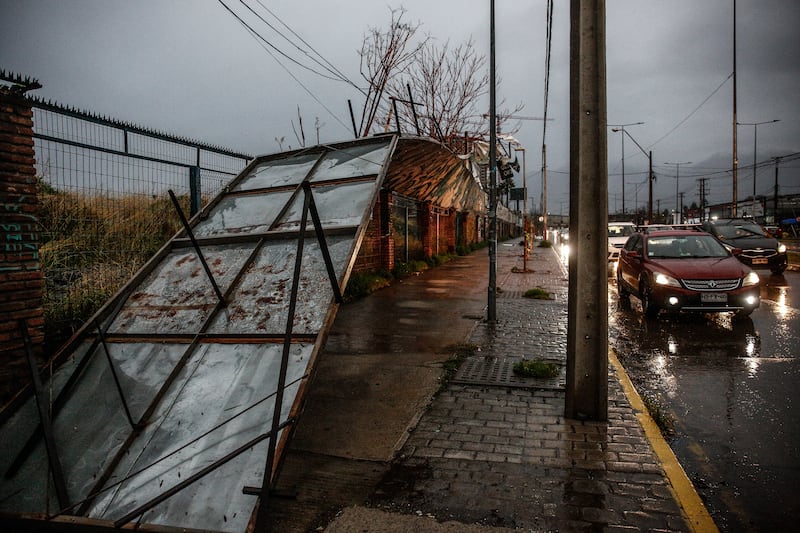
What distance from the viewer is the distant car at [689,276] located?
26.5ft

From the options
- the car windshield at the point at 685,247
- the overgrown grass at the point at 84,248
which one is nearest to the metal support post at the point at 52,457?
the overgrown grass at the point at 84,248

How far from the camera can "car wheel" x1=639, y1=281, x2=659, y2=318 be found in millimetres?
8819

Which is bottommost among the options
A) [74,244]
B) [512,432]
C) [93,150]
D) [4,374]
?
[512,432]

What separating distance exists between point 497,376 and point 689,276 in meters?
4.71

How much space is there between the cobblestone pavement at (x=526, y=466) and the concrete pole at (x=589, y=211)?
1.35ft

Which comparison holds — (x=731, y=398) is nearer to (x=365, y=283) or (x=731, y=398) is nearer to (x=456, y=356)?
(x=456, y=356)

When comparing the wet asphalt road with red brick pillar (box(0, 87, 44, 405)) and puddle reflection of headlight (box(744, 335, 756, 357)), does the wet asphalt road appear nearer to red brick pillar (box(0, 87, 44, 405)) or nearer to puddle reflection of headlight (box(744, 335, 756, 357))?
puddle reflection of headlight (box(744, 335, 756, 357))

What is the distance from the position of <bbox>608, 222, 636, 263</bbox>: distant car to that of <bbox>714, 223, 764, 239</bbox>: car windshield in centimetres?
289

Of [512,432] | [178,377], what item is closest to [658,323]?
[512,432]

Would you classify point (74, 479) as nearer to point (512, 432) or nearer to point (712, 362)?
point (512, 432)

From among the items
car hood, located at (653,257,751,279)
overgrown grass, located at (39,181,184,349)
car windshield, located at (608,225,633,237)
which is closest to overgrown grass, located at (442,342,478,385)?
car hood, located at (653,257,751,279)

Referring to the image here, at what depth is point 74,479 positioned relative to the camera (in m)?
3.14

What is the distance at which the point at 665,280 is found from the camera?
27.8ft

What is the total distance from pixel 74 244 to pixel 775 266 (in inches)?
693
